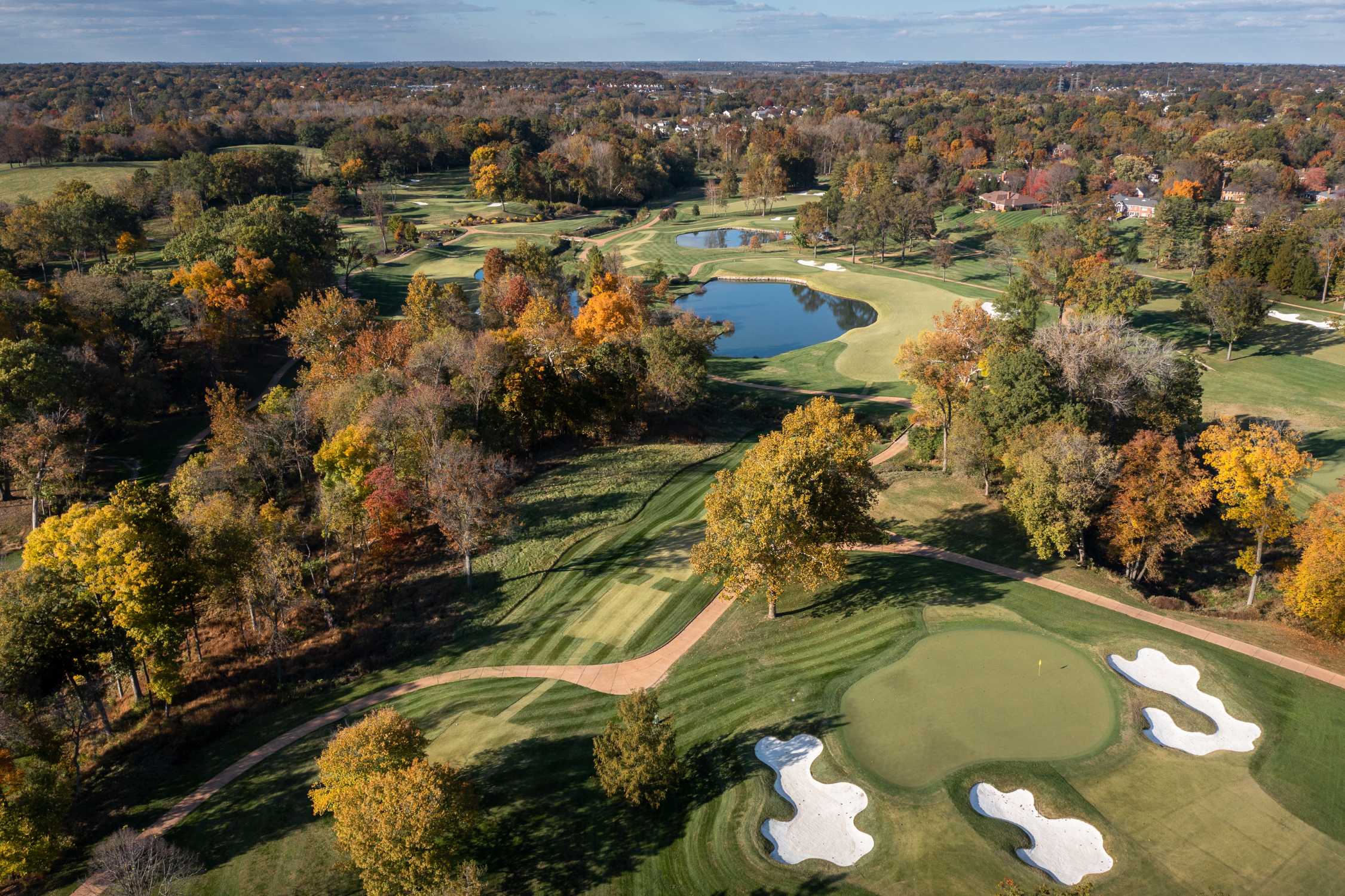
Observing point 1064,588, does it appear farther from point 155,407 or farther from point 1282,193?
point 1282,193

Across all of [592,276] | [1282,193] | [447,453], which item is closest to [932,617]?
[447,453]

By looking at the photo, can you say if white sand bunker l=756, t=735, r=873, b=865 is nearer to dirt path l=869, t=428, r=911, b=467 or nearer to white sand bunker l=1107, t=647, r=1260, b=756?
white sand bunker l=1107, t=647, r=1260, b=756

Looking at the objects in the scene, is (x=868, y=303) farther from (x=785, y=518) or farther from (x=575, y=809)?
(x=575, y=809)

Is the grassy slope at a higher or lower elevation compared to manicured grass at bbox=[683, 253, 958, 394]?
lower

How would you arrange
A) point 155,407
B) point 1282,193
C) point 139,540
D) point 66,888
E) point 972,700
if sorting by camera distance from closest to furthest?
1. point 66,888
2. point 972,700
3. point 139,540
4. point 155,407
5. point 1282,193

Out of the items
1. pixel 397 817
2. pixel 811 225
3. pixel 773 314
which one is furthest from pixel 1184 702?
pixel 811 225

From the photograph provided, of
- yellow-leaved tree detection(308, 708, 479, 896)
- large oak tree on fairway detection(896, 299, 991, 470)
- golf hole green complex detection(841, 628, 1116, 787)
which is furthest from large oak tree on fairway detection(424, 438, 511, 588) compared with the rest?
large oak tree on fairway detection(896, 299, 991, 470)
